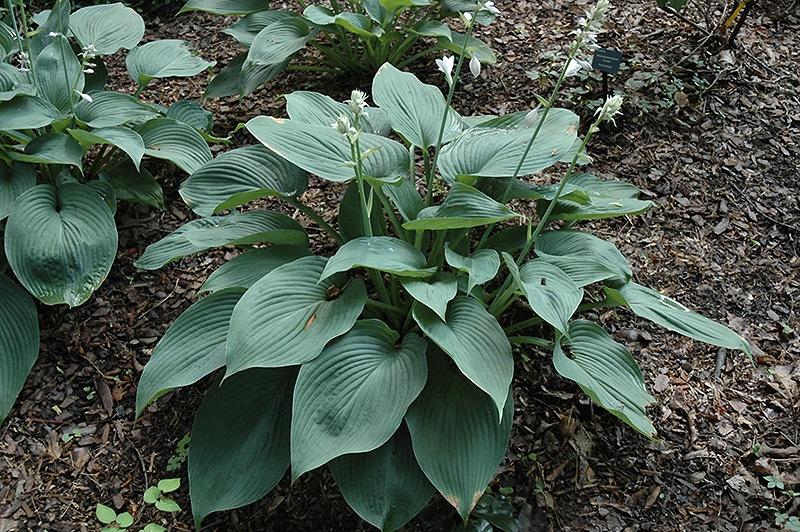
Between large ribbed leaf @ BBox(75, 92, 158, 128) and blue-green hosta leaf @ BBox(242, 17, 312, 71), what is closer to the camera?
large ribbed leaf @ BBox(75, 92, 158, 128)

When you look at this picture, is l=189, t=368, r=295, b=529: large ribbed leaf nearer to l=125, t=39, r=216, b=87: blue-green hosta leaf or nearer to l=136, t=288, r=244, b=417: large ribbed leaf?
l=136, t=288, r=244, b=417: large ribbed leaf

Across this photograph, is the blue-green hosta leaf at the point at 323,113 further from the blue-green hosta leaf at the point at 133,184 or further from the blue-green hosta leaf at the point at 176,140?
the blue-green hosta leaf at the point at 133,184

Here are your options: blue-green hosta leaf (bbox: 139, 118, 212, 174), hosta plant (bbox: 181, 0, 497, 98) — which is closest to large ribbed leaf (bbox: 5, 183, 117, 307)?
blue-green hosta leaf (bbox: 139, 118, 212, 174)

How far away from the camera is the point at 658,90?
384 cm

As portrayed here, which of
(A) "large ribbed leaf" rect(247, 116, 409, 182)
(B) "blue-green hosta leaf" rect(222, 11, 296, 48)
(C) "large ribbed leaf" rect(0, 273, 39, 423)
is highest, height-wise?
(A) "large ribbed leaf" rect(247, 116, 409, 182)

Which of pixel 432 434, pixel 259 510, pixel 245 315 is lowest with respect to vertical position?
pixel 259 510

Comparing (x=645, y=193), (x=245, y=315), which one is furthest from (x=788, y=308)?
(x=245, y=315)

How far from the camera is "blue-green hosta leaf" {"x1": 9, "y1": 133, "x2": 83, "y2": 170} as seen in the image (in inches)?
109

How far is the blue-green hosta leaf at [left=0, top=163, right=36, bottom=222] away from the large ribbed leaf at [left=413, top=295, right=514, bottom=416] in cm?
169

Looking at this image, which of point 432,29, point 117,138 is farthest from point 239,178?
point 432,29

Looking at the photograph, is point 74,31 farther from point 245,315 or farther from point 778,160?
point 778,160

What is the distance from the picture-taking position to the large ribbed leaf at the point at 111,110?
9.73 ft

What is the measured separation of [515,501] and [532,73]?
7.98 feet

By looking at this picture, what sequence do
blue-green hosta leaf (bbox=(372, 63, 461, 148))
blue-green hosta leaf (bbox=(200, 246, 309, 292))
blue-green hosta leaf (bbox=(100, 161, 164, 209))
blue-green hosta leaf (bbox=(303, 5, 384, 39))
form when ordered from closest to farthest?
blue-green hosta leaf (bbox=(200, 246, 309, 292))
blue-green hosta leaf (bbox=(372, 63, 461, 148))
blue-green hosta leaf (bbox=(100, 161, 164, 209))
blue-green hosta leaf (bbox=(303, 5, 384, 39))
